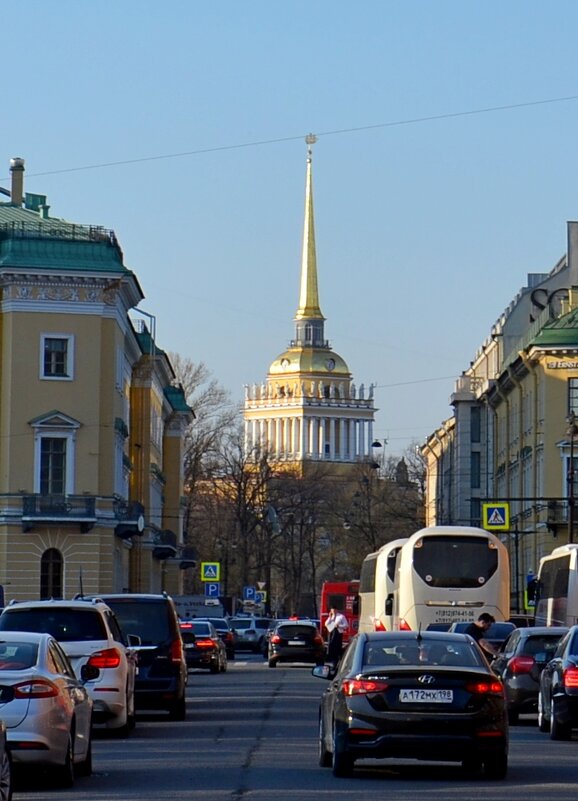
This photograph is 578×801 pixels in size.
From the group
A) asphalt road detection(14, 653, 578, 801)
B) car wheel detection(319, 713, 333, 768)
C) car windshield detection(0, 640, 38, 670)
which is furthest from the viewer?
car wheel detection(319, 713, 333, 768)

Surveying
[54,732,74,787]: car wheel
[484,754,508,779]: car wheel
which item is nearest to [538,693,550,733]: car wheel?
[484,754,508,779]: car wheel

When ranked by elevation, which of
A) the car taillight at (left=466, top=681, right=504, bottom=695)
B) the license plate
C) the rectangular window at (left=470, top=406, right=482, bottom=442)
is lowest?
the license plate

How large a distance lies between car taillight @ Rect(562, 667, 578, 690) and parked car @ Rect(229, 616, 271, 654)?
5932cm

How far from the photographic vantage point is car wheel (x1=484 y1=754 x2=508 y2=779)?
19.3 metres

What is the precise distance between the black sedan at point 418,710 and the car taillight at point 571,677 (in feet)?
20.6

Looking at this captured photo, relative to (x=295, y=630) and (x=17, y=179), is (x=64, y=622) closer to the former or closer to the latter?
(x=295, y=630)

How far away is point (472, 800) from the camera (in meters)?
17.1

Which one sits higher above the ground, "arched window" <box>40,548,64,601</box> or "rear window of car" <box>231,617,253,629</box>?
"arched window" <box>40,548,64,601</box>

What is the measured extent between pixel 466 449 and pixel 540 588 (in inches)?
2632

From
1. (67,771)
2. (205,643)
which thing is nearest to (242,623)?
(205,643)

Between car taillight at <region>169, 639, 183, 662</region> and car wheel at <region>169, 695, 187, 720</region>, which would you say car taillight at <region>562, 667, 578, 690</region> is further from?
car wheel at <region>169, 695, 187, 720</region>

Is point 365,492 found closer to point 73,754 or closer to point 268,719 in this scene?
point 268,719

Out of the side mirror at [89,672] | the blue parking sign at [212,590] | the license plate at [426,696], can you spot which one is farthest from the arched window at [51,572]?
the license plate at [426,696]

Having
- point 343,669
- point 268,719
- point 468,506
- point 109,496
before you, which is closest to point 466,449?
point 468,506
